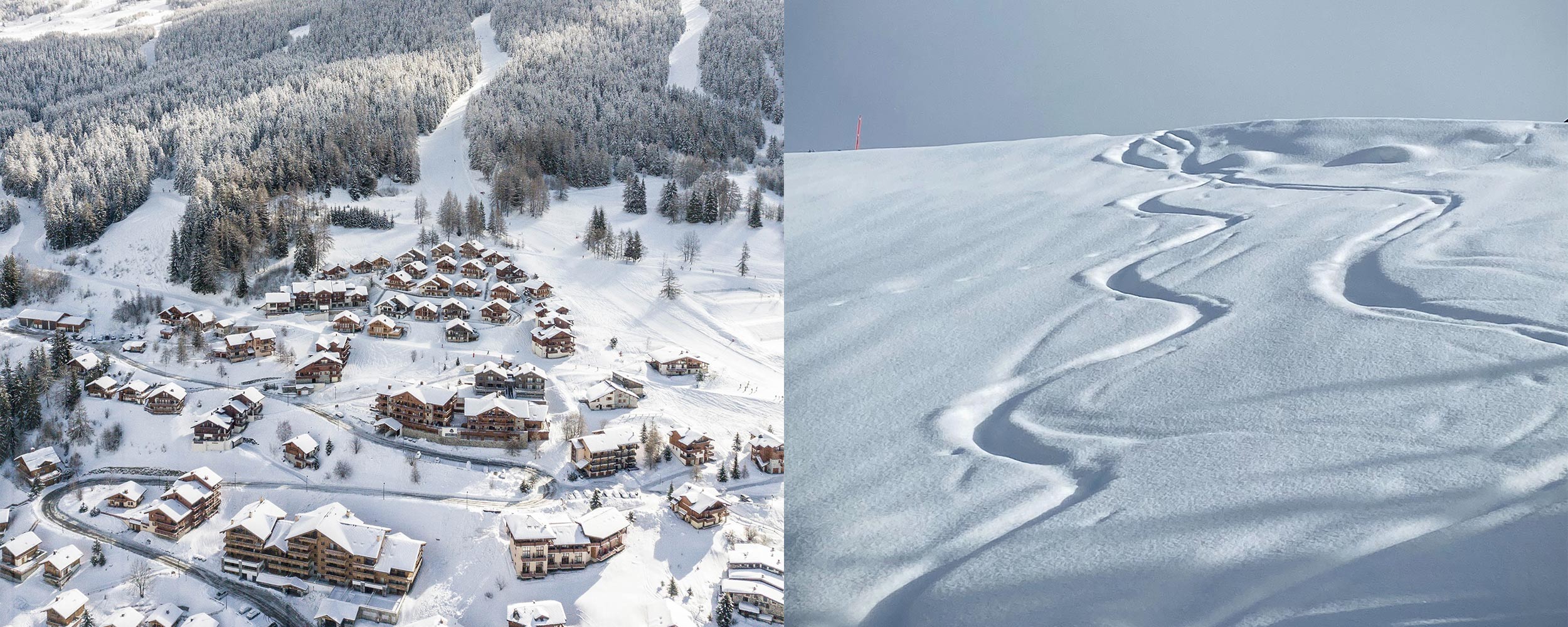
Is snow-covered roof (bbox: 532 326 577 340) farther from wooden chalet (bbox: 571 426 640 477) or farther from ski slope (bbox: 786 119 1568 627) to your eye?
ski slope (bbox: 786 119 1568 627)

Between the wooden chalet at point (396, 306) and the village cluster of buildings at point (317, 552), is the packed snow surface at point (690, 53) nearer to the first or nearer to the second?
the wooden chalet at point (396, 306)

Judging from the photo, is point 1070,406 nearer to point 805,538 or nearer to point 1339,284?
Result: point 805,538

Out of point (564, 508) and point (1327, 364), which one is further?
point (564, 508)

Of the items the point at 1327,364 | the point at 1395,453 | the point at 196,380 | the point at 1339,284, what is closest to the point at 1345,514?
the point at 1395,453

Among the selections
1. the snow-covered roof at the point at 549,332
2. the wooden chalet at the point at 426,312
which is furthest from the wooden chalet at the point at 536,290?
the wooden chalet at the point at 426,312

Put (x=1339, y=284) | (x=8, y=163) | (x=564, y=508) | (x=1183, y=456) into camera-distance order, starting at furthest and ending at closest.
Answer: (x=8, y=163) < (x=564, y=508) < (x=1339, y=284) < (x=1183, y=456)

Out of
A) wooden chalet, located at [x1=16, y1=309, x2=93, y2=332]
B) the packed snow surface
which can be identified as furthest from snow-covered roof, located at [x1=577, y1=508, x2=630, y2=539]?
the packed snow surface
